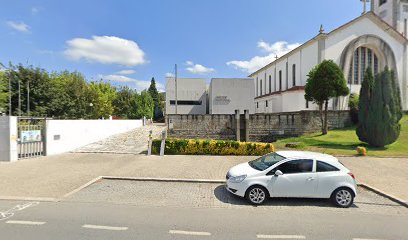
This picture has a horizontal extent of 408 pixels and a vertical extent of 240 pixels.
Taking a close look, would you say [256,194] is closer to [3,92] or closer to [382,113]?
[382,113]

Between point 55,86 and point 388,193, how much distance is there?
3090 centimetres

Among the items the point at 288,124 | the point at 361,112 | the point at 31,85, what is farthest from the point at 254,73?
the point at 31,85

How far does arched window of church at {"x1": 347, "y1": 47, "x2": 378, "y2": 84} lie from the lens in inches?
1289

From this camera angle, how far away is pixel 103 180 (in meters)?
7.97

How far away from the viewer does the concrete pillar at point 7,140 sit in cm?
1068

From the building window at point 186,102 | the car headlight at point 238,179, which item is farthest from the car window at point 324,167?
the building window at point 186,102

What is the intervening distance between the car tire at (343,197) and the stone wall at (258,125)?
1774 centimetres

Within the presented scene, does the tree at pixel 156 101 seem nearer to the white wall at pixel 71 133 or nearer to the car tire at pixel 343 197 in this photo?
the white wall at pixel 71 133

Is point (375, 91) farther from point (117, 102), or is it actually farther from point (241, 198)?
point (117, 102)

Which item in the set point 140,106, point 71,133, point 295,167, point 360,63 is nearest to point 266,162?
point 295,167

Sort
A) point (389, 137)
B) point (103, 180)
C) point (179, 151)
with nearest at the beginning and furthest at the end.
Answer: point (103, 180)
point (179, 151)
point (389, 137)

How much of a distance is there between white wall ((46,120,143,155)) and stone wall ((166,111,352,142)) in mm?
8508

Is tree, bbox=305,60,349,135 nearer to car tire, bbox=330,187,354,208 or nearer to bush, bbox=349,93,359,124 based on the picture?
bush, bbox=349,93,359,124

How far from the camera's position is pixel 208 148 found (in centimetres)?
1305
